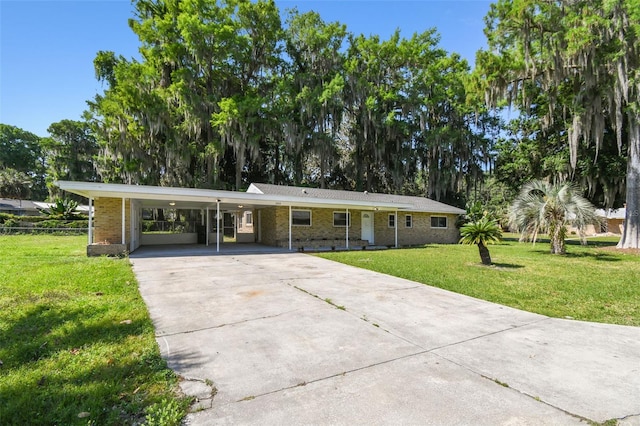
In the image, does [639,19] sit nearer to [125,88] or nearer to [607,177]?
[607,177]

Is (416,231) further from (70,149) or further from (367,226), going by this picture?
(70,149)

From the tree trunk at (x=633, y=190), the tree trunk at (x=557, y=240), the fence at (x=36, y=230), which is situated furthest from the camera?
the fence at (x=36, y=230)

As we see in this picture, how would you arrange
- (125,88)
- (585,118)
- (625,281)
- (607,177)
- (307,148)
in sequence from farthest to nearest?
(307,148) < (125,88) < (607,177) < (585,118) < (625,281)

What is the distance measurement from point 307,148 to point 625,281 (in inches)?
857

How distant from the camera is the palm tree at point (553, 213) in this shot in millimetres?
12109

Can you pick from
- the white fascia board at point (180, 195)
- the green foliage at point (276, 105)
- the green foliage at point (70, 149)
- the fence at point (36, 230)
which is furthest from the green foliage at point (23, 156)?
the white fascia board at point (180, 195)

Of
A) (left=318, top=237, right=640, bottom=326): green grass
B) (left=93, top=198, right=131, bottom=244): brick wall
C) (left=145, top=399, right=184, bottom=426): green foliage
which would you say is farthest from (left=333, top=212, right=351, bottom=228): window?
(left=145, top=399, right=184, bottom=426): green foliage

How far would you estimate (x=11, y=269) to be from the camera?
803 centimetres

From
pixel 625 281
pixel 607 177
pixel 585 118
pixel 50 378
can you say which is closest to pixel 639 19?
pixel 585 118

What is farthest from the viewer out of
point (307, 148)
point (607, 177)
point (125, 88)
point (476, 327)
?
point (307, 148)

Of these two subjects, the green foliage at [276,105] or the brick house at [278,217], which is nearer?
the brick house at [278,217]

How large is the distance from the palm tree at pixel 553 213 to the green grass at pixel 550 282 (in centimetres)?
127

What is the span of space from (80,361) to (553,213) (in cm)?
1488

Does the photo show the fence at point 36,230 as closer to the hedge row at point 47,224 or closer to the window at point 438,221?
the hedge row at point 47,224
